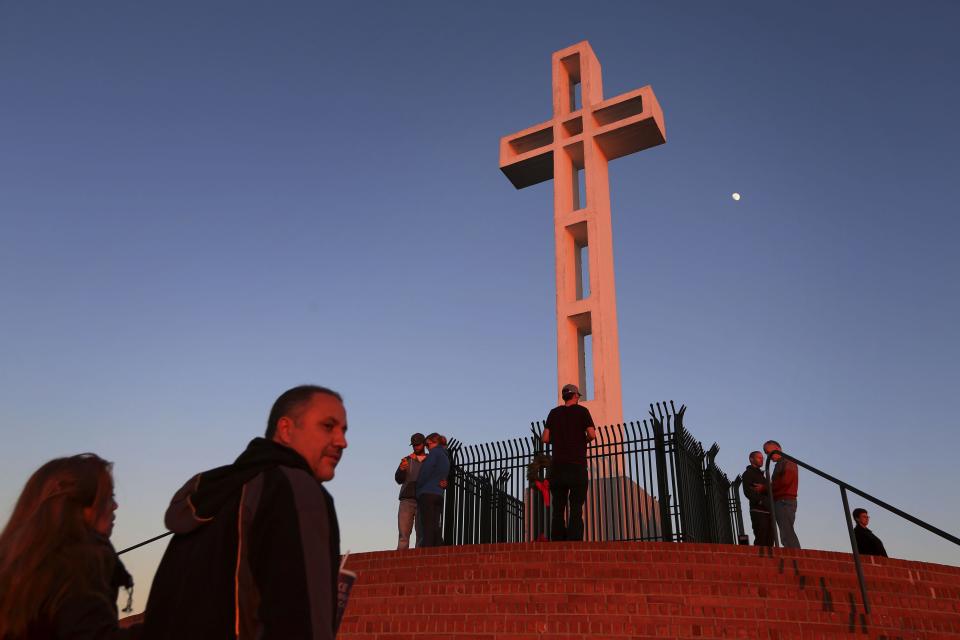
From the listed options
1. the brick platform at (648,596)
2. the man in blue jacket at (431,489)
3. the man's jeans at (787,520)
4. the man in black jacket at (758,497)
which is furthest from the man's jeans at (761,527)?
the man in blue jacket at (431,489)

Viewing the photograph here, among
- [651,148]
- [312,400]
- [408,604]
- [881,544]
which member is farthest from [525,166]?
[312,400]

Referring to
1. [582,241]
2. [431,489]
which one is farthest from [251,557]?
[582,241]

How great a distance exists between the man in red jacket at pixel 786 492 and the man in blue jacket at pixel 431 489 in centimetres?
364

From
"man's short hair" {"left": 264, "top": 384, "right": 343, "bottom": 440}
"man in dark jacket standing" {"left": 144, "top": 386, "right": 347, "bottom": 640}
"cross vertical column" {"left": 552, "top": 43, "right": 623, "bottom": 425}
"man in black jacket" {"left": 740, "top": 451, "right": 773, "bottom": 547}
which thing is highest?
"cross vertical column" {"left": 552, "top": 43, "right": 623, "bottom": 425}

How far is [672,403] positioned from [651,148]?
6.18 m

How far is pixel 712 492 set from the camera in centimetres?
1191

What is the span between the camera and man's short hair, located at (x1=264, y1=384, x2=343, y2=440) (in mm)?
1954

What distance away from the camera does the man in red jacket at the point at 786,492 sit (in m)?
8.86

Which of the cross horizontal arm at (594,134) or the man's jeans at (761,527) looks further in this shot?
the cross horizontal arm at (594,134)

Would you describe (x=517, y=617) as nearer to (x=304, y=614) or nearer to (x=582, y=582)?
(x=582, y=582)

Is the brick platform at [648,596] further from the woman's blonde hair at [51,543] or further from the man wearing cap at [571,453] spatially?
the woman's blonde hair at [51,543]

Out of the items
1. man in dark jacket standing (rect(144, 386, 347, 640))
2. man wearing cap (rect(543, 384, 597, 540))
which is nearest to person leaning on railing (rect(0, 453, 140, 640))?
man in dark jacket standing (rect(144, 386, 347, 640))

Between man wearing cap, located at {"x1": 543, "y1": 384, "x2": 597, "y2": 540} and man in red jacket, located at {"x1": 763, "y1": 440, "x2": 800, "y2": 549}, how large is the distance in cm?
237

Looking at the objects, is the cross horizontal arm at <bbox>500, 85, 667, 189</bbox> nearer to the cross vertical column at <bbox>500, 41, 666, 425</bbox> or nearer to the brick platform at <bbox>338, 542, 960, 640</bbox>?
the cross vertical column at <bbox>500, 41, 666, 425</bbox>
